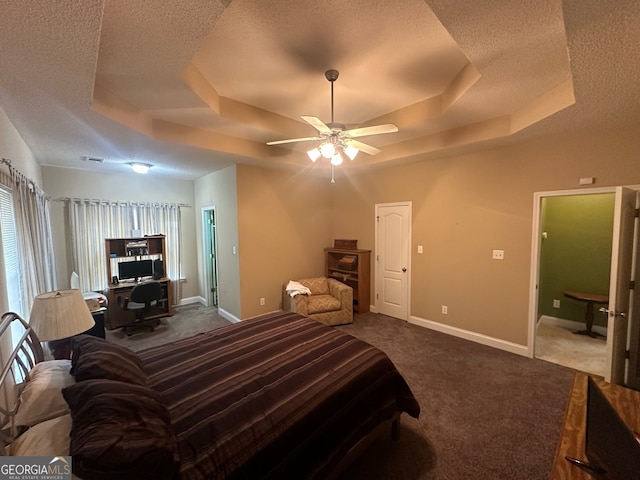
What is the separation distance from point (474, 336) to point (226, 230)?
4201 millimetres

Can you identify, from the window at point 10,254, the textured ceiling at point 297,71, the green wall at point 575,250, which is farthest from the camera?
the green wall at point 575,250

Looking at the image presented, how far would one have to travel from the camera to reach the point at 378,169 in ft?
15.7

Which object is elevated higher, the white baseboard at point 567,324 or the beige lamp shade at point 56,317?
the beige lamp shade at point 56,317

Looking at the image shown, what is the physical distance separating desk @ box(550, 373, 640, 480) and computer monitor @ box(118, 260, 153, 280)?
5583 millimetres

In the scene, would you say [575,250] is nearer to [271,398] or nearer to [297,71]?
[297,71]

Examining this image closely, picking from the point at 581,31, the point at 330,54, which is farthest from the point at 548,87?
the point at 330,54

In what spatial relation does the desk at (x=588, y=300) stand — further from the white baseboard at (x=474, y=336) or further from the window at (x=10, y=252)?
the window at (x=10, y=252)

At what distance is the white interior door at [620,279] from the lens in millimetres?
2326

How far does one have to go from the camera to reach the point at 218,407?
1.46 meters

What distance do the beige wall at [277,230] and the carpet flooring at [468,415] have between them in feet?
5.71

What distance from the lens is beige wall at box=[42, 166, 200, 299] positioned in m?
4.25

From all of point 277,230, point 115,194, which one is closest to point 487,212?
point 277,230

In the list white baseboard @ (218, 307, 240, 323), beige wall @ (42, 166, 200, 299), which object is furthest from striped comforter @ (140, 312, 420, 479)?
beige wall @ (42, 166, 200, 299)

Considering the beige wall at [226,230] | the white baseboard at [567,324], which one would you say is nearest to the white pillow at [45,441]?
the beige wall at [226,230]
